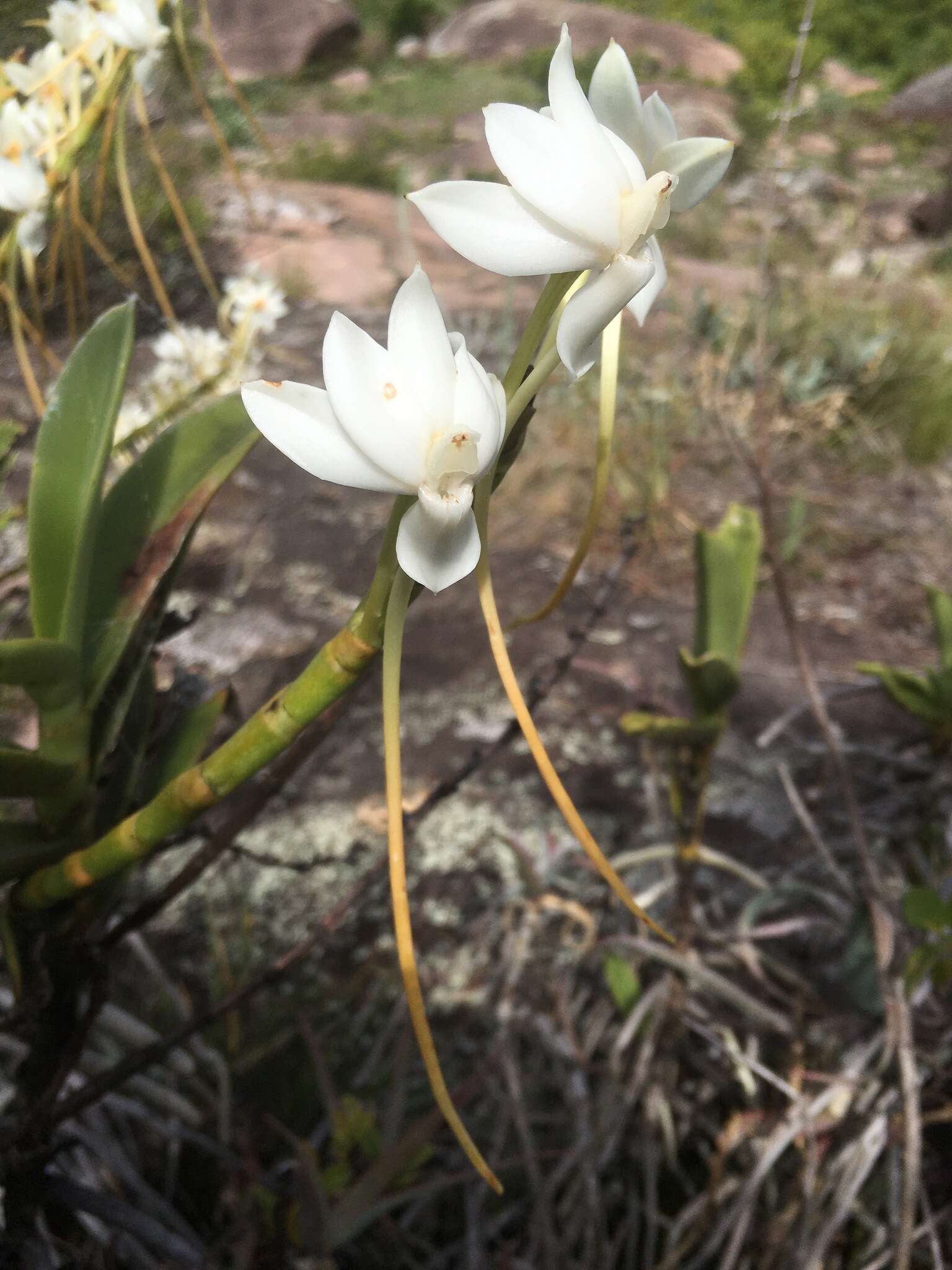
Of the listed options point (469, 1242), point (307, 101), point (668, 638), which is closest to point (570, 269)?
point (469, 1242)

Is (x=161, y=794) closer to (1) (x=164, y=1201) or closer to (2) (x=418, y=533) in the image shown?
(2) (x=418, y=533)

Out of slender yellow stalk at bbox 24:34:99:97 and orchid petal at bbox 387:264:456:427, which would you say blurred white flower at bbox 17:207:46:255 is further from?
orchid petal at bbox 387:264:456:427

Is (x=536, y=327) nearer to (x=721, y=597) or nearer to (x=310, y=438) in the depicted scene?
(x=310, y=438)

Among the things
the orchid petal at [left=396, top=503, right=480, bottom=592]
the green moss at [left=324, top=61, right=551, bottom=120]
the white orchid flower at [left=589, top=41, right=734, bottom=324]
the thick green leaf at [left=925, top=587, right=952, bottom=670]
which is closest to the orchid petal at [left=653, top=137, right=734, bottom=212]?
the white orchid flower at [left=589, top=41, right=734, bottom=324]

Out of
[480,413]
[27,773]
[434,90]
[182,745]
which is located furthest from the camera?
[434,90]

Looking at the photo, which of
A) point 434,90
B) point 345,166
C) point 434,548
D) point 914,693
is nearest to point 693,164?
point 434,548
